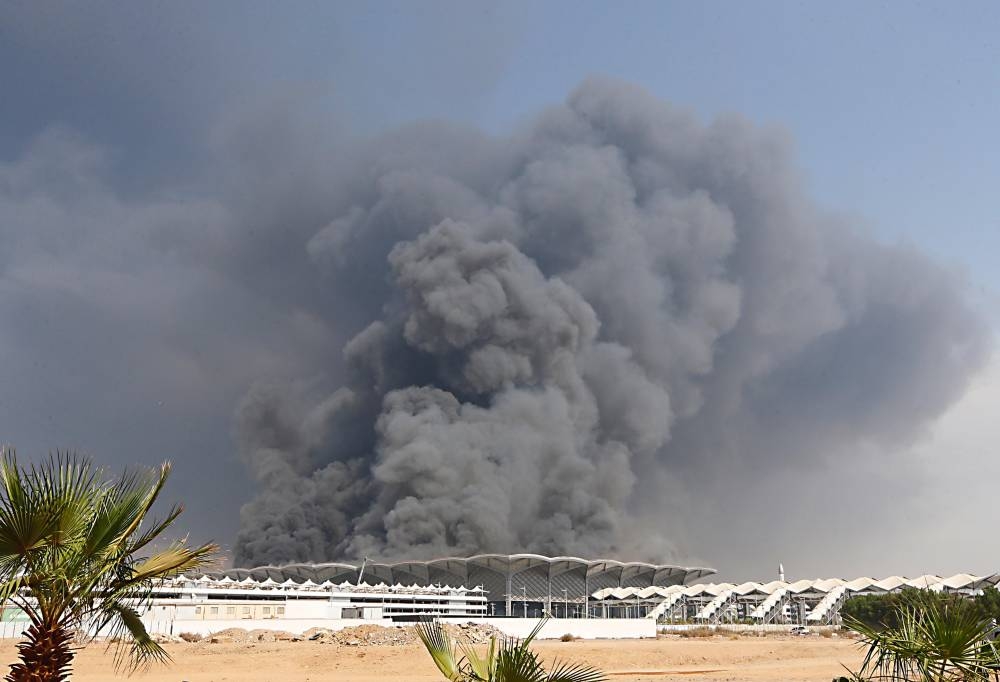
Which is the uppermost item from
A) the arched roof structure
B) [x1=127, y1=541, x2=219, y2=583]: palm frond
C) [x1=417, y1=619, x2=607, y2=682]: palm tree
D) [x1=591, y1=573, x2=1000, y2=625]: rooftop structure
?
the arched roof structure

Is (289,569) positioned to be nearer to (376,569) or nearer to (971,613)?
(376,569)

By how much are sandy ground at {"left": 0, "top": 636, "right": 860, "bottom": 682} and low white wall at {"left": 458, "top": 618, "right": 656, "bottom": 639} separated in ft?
51.6

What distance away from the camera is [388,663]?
3062cm

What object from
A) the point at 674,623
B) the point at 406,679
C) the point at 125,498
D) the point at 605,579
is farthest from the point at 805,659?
the point at 605,579

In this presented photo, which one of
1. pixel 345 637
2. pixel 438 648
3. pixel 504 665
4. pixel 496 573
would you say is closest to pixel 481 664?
pixel 438 648

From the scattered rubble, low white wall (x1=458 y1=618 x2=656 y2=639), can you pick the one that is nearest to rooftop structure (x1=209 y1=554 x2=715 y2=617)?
low white wall (x1=458 y1=618 x2=656 y2=639)

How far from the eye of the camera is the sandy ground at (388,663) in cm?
2680

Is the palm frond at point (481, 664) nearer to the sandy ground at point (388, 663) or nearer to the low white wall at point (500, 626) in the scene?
the sandy ground at point (388, 663)

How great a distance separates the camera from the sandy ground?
87.9ft

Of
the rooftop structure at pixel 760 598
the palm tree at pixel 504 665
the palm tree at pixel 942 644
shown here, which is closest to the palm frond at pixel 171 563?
the palm tree at pixel 504 665

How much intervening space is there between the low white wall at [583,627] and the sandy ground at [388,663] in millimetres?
15719

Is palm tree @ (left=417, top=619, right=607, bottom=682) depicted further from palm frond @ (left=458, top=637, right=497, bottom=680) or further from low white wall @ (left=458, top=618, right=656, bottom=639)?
low white wall @ (left=458, top=618, right=656, bottom=639)

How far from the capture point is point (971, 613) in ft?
23.5

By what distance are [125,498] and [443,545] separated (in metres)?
83.5
